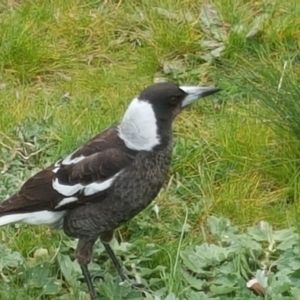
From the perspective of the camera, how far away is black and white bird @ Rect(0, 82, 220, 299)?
3.46 m

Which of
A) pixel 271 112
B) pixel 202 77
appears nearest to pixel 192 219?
pixel 271 112

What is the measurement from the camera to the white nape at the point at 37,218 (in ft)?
11.7

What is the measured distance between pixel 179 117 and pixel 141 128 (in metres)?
1.22

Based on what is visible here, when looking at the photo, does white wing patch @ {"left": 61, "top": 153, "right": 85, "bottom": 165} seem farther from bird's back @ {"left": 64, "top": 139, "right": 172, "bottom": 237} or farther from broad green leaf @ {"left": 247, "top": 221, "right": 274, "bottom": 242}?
broad green leaf @ {"left": 247, "top": 221, "right": 274, "bottom": 242}

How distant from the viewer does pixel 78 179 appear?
3.53 meters

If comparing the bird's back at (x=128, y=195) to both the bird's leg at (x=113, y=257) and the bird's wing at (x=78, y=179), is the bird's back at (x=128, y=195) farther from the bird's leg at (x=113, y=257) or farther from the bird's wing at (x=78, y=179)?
the bird's leg at (x=113, y=257)

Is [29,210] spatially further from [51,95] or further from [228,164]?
[51,95]

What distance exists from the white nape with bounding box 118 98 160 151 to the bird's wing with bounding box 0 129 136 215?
3 cm

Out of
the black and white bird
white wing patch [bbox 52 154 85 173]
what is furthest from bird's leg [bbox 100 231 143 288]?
white wing patch [bbox 52 154 85 173]

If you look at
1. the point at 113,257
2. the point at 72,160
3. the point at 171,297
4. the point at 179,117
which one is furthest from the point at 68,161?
the point at 179,117

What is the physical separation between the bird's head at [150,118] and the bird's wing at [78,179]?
1.7 inches

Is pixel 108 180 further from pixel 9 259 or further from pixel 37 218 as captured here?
pixel 9 259

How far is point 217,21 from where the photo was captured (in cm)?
523

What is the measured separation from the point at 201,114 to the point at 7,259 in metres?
1.34
